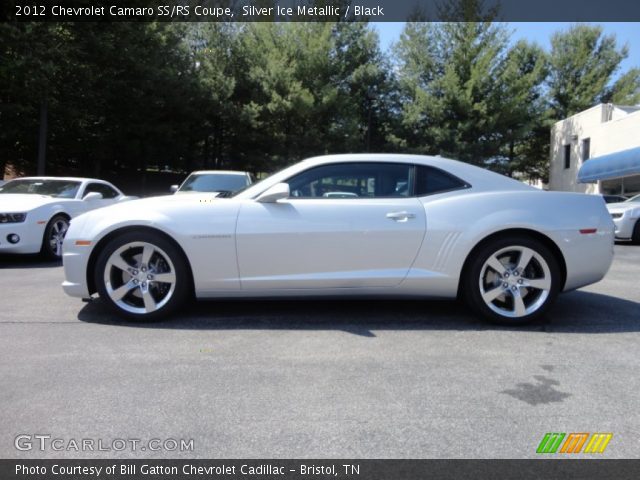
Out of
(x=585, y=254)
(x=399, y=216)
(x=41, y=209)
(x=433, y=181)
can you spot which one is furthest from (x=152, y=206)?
(x=41, y=209)

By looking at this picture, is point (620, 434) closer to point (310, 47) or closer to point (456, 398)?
point (456, 398)

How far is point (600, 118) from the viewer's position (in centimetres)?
2934

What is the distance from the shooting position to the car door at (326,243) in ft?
14.1

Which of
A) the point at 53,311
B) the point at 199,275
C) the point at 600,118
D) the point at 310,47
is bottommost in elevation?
the point at 53,311

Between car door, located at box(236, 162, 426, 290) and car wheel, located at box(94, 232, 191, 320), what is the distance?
1.68 ft

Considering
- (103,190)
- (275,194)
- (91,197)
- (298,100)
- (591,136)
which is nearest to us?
(275,194)

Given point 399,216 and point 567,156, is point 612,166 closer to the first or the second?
point 567,156

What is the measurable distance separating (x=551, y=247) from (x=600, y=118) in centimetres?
2867

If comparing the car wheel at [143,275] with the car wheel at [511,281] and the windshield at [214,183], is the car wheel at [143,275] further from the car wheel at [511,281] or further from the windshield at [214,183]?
the windshield at [214,183]

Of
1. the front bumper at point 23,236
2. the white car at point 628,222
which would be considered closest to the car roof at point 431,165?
the front bumper at point 23,236

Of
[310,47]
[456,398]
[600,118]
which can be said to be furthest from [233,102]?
[456,398]

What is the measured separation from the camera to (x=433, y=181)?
455cm

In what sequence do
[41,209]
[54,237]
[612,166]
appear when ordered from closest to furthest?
1. [41,209]
2. [54,237]
3. [612,166]
